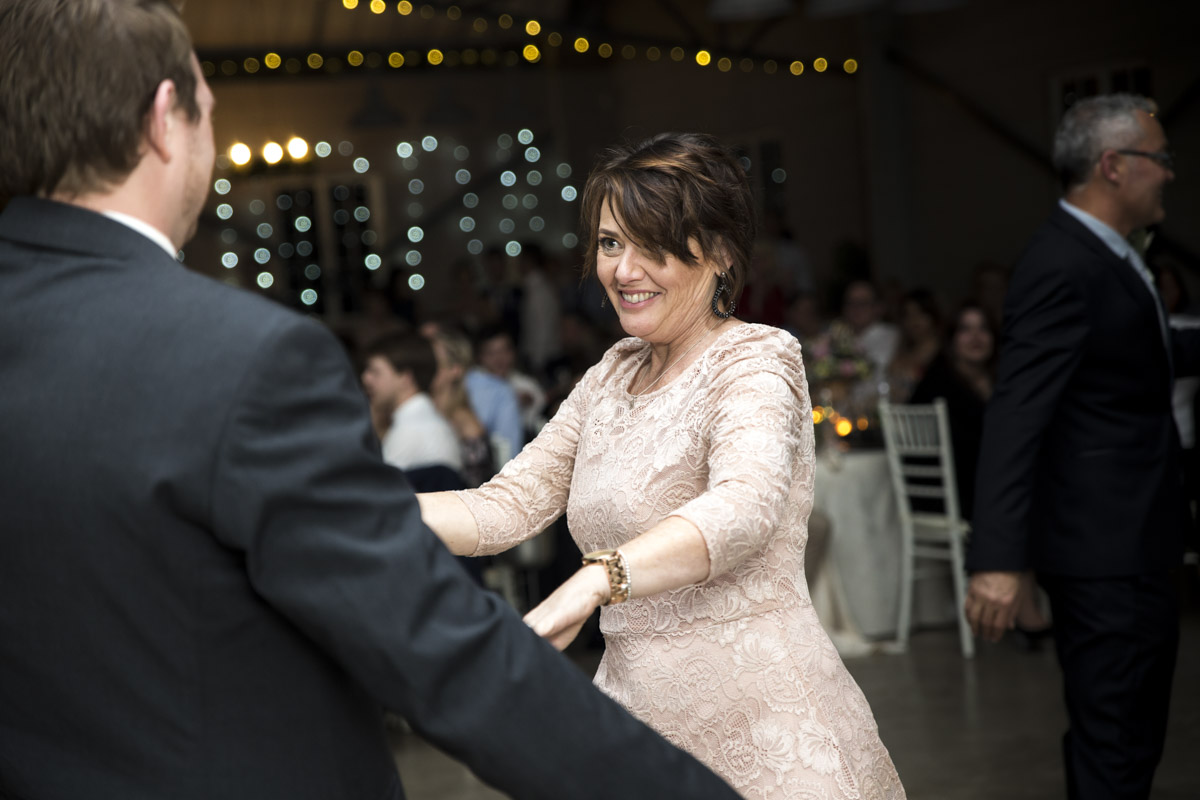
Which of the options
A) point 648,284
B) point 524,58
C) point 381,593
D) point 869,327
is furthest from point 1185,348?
point 524,58

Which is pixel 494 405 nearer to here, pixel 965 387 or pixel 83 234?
pixel 965 387

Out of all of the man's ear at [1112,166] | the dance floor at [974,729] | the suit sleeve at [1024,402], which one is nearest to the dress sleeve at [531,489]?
the suit sleeve at [1024,402]

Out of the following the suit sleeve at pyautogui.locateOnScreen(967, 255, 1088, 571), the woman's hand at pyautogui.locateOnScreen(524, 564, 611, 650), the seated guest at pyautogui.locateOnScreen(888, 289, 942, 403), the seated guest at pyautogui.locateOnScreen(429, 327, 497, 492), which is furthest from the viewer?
the seated guest at pyautogui.locateOnScreen(888, 289, 942, 403)

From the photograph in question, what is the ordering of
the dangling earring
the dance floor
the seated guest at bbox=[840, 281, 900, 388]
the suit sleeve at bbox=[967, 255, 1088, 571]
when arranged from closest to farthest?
the dangling earring, the suit sleeve at bbox=[967, 255, 1088, 571], the dance floor, the seated guest at bbox=[840, 281, 900, 388]

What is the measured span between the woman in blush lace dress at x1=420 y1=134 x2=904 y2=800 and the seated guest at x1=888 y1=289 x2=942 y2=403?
15.9 feet

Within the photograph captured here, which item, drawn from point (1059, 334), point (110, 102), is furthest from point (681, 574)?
point (1059, 334)

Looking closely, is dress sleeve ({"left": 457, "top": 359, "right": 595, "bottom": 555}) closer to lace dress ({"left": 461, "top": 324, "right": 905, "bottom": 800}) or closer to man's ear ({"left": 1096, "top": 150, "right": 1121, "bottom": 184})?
lace dress ({"left": 461, "top": 324, "right": 905, "bottom": 800})

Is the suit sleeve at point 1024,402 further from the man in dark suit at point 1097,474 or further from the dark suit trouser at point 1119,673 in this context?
the dark suit trouser at point 1119,673

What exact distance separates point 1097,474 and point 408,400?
287cm

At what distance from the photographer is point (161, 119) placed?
3.14 feet

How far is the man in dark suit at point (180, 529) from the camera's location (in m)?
0.90

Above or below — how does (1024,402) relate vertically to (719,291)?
below

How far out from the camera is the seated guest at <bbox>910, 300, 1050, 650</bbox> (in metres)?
5.44

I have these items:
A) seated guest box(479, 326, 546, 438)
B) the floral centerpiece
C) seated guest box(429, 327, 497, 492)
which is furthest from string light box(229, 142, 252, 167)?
the floral centerpiece
